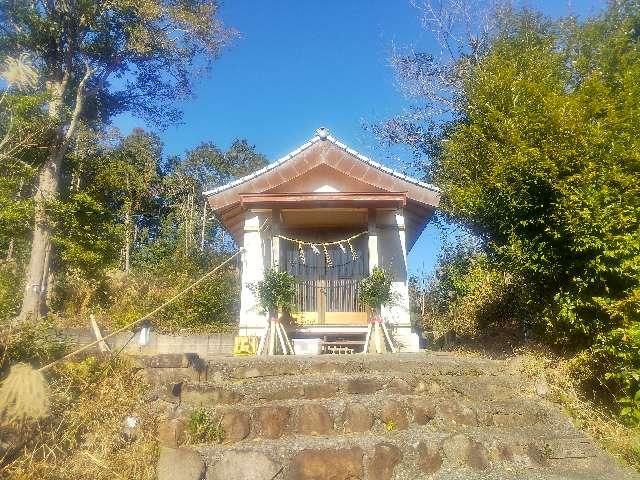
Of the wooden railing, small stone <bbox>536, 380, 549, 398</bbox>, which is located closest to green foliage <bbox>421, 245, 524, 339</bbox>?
small stone <bbox>536, 380, 549, 398</bbox>

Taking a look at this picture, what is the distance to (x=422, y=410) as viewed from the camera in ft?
16.5

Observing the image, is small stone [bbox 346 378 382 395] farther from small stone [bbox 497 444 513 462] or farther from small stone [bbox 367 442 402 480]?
small stone [bbox 497 444 513 462]

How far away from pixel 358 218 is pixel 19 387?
820 centimetres

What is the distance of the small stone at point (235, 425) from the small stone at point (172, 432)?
373 mm

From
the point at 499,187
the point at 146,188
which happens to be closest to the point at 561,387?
the point at 499,187

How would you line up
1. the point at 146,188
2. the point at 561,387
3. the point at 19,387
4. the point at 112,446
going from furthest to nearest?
1. the point at 146,188
2. the point at 561,387
3. the point at 112,446
4. the point at 19,387

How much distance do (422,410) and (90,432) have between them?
3233mm

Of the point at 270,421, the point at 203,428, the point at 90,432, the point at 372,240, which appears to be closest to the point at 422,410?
the point at 270,421

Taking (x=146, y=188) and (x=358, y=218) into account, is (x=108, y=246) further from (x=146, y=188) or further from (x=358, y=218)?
(x=146, y=188)

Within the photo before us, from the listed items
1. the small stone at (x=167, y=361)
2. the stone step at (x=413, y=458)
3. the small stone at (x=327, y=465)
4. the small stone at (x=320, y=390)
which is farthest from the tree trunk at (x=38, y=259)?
the small stone at (x=327, y=465)

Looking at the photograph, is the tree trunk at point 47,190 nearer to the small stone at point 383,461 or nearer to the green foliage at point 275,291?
the green foliage at point 275,291

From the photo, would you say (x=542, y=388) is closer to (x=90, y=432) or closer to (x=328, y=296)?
(x=90, y=432)

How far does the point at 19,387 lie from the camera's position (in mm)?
3633

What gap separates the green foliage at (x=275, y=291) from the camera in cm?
909
